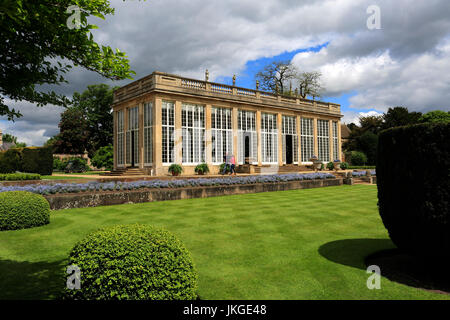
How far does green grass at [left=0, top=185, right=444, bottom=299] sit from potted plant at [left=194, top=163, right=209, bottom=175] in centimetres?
1288

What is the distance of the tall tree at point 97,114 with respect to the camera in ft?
144

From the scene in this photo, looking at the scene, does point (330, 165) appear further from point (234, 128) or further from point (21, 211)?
point (21, 211)

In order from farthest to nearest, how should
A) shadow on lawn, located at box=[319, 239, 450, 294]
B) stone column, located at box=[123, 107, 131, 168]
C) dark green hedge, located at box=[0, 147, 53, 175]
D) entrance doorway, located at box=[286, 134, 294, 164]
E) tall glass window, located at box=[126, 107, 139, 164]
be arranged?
entrance doorway, located at box=[286, 134, 294, 164] < stone column, located at box=[123, 107, 131, 168] < tall glass window, located at box=[126, 107, 139, 164] < dark green hedge, located at box=[0, 147, 53, 175] < shadow on lawn, located at box=[319, 239, 450, 294]

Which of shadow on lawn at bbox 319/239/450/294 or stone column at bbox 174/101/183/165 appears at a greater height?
stone column at bbox 174/101/183/165

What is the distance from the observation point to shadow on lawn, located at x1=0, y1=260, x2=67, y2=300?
384cm

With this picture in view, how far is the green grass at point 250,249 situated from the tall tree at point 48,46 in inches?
108

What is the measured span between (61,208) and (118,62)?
8247 mm

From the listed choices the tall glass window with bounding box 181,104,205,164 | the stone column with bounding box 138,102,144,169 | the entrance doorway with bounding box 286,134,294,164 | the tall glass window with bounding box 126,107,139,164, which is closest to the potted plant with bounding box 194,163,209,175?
the tall glass window with bounding box 181,104,205,164

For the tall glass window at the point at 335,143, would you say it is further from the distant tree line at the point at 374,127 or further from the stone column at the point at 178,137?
the stone column at the point at 178,137

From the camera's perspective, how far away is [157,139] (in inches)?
851

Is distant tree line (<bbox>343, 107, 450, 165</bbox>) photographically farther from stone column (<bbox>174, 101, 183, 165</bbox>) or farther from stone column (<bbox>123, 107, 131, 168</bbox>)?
stone column (<bbox>123, 107, 131, 168</bbox>)

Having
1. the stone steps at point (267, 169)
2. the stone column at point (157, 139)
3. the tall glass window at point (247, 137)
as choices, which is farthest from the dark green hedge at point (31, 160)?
the tall glass window at point (247, 137)

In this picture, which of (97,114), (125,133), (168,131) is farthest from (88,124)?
(168,131)
